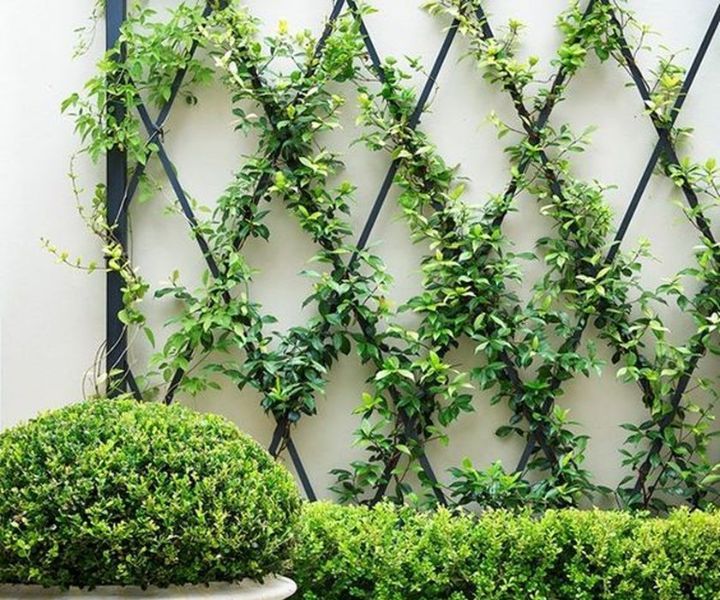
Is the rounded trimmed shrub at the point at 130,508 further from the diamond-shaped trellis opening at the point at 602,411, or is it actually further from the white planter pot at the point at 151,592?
the diamond-shaped trellis opening at the point at 602,411

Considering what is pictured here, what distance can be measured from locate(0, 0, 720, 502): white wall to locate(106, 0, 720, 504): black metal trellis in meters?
0.06

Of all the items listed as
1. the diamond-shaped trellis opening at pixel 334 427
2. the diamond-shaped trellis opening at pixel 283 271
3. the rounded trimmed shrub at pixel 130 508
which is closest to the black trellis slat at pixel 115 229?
the diamond-shaped trellis opening at pixel 283 271

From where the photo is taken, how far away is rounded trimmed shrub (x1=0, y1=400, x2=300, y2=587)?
2432 millimetres

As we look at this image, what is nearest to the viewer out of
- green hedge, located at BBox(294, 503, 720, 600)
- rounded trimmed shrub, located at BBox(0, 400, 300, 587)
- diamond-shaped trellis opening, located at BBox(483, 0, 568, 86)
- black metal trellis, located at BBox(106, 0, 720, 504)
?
rounded trimmed shrub, located at BBox(0, 400, 300, 587)

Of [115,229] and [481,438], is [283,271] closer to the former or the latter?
[115,229]

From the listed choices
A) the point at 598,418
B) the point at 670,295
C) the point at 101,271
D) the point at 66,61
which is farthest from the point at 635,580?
the point at 66,61

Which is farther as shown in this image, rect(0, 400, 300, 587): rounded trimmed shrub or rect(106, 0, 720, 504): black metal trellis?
rect(106, 0, 720, 504): black metal trellis

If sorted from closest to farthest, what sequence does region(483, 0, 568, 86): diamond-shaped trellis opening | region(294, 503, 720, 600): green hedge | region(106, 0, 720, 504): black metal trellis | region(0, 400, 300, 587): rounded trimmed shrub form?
region(0, 400, 300, 587): rounded trimmed shrub < region(294, 503, 720, 600): green hedge < region(106, 0, 720, 504): black metal trellis < region(483, 0, 568, 86): diamond-shaped trellis opening

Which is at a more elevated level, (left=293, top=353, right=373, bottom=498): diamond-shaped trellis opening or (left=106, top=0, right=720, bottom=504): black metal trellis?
(left=106, top=0, right=720, bottom=504): black metal trellis

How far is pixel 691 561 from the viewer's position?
321 centimetres

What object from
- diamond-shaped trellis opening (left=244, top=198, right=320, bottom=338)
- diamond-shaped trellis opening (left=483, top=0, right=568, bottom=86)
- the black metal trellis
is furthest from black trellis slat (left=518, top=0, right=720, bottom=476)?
diamond-shaped trellis opening (left=244, top=198, right=320, bottom=338)

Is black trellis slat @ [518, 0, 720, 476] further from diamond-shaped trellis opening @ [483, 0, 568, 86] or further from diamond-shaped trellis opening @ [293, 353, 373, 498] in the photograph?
diamond-shaped trellis opening @ [293, 353, 373, 498]

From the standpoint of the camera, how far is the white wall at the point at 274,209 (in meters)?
3.97

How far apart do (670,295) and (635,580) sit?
1.25m
